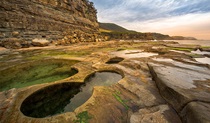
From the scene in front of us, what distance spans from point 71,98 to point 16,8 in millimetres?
28022

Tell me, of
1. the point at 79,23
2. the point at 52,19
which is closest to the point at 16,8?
the point at 52,19

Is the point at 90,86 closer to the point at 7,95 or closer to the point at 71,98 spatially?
the point at 71,98

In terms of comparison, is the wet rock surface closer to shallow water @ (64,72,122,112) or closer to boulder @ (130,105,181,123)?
boulder @ (130,105,181,123)

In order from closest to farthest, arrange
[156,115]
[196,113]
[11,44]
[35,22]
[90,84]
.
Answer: [196,113] → [156,115] → [90,84] → [11,44] → [35,22]

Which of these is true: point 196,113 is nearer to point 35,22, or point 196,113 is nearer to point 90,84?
point 90,84

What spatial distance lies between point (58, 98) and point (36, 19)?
1106 inches

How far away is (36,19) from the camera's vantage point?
24.8 m

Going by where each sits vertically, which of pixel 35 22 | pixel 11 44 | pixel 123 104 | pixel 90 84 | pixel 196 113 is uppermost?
pixel 35 22

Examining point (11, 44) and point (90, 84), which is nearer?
point (90, 84)

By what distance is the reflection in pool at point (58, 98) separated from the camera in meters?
3.28

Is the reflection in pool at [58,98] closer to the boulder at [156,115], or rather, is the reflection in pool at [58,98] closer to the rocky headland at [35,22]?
the boulder at [156,115]

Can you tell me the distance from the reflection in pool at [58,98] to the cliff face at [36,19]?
20.5 meters

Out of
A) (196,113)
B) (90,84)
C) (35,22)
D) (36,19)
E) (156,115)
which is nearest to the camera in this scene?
(196,113)

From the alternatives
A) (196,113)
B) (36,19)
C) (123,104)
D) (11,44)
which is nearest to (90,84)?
(123,104)
